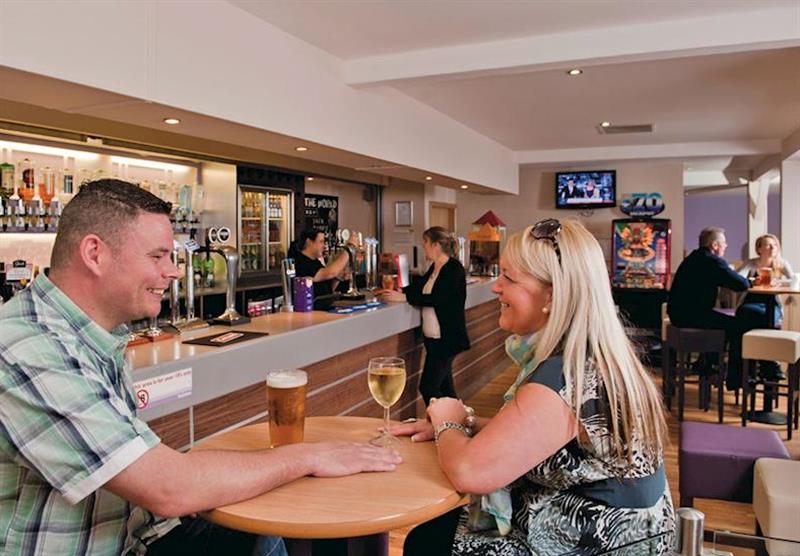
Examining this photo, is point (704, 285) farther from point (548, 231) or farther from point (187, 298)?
point (548, 231)

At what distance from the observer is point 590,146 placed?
8570 millimetres

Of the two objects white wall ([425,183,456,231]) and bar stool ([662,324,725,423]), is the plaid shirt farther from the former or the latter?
white wall ([425,183,456,231])

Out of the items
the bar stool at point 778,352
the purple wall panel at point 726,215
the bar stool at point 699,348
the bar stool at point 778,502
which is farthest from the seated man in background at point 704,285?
the purple wall panel at point 726,215

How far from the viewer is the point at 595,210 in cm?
1027

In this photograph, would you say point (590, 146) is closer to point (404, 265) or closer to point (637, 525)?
point (404, 265)

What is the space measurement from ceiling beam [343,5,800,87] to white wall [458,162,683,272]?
240 inches

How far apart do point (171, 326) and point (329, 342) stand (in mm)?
847

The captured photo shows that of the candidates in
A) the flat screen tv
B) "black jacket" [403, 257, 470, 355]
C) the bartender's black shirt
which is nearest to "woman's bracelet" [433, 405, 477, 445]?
"black jacket" [403, 257, 470, 355]

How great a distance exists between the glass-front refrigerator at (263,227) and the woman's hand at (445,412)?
209 inches

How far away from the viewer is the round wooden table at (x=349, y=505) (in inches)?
47.6

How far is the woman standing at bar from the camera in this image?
4812 millimetres

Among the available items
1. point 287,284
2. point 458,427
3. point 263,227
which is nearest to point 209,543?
point 458,427

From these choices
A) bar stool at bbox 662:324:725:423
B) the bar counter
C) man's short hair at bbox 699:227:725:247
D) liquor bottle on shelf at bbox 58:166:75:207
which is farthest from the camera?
man's short hair at bbox 699:227:725:247

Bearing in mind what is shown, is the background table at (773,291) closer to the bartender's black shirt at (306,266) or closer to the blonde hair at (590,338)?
the bartender's black shirt at (306,266)
